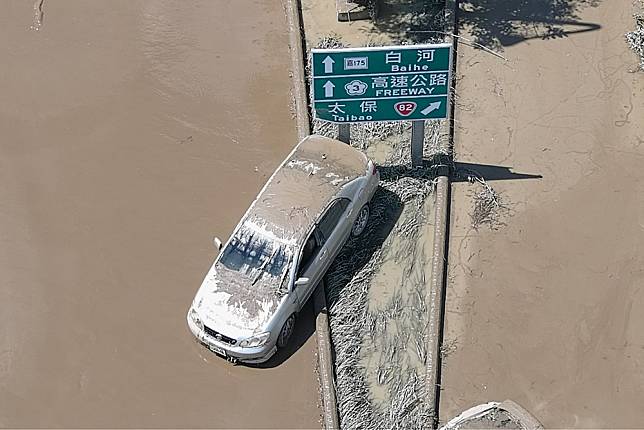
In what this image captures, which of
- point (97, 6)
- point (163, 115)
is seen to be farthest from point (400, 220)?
point (97, 6)

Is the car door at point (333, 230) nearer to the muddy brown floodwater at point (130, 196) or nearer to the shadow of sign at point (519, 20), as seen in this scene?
the muddy brown floodwater at point (130, 196)

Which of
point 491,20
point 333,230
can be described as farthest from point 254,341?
point 491,20

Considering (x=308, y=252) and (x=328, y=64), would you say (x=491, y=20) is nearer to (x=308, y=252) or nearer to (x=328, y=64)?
(x=328, y=64)

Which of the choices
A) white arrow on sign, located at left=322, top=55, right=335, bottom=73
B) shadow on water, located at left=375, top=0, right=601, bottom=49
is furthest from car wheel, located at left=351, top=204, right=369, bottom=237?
shadow on water, located at left=375, top=0, right=601, bottom=49

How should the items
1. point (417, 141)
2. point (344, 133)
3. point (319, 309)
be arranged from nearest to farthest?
1. point (319, 309)
2. point (417, 141)
3. point (344, 133)

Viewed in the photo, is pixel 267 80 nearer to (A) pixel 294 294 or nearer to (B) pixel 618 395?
(A) pixel 294 294

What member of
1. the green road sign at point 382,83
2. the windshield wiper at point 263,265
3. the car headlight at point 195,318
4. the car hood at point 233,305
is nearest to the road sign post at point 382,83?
the green road sign at point 382,83
